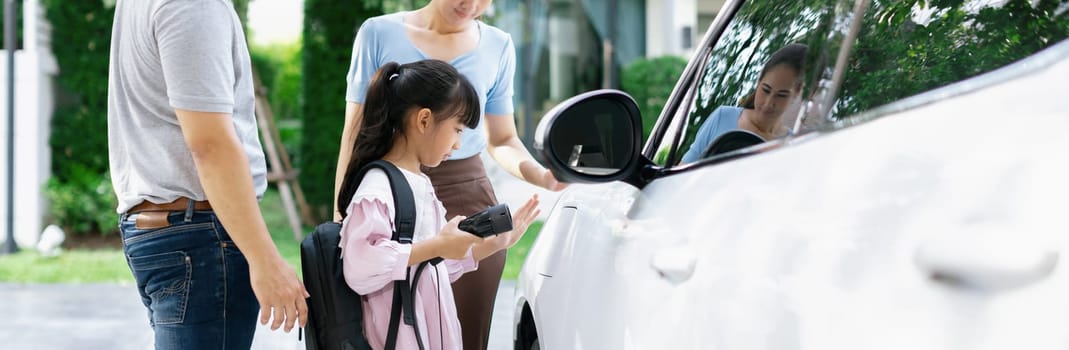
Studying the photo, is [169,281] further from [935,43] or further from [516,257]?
[516,257]

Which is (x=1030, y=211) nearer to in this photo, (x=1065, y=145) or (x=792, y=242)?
(x=1065, y=145)

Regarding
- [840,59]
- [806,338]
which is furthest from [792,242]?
[840,59]

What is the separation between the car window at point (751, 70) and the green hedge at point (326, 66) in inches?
Result: 375

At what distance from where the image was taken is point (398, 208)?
2.44m

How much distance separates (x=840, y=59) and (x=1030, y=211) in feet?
1.87

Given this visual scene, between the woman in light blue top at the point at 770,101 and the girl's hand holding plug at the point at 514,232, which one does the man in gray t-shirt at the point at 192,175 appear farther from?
the woman in light blue top at the point at 770,101

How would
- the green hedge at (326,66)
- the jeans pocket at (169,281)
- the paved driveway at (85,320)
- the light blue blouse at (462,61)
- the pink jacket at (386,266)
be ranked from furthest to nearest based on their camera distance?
the green hedge at (326,66), the paved driveway at (85,320), the light blue blouse at (462,61), the pink jacket at (386,266), the jeans pocket at (169,281)

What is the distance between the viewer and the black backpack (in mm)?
2387

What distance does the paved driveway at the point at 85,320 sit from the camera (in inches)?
247

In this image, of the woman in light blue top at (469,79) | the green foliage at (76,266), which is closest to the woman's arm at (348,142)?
the woman in light blue top at (469,79)

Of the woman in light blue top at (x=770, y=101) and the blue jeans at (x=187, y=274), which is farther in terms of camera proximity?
the blue jeans at (x=187, y=274)

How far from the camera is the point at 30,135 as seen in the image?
1088 cm

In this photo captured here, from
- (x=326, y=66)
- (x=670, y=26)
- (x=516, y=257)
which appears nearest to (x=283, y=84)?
(x=670, y=26)

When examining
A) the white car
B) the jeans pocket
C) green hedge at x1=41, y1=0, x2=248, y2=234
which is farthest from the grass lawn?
the white car
